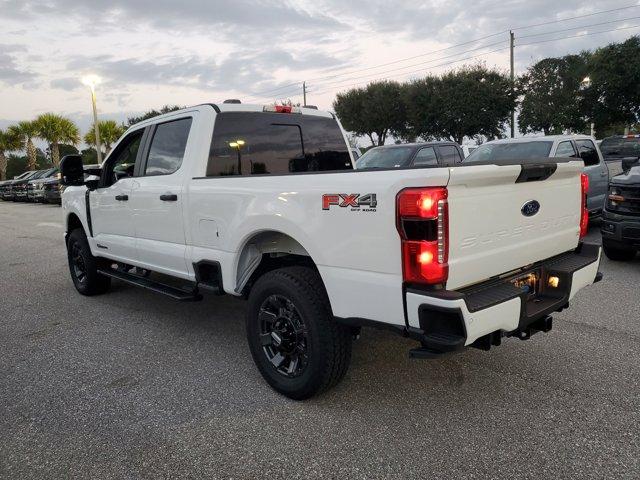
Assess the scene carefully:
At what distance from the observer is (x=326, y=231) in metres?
2.98

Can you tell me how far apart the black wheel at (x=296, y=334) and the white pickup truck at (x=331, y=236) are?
0.03 ft

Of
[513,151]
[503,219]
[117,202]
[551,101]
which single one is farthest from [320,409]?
[551,101]

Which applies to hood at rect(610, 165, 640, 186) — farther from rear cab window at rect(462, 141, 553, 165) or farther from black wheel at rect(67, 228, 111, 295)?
black wheel at rect(67, 228, 111, 295)

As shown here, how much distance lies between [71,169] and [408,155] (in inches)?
351

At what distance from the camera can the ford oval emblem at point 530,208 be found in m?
3.10

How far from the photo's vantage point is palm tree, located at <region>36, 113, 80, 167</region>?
41.0 m

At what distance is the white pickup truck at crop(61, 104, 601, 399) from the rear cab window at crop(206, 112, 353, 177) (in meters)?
0.01

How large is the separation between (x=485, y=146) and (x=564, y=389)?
23.4 ft

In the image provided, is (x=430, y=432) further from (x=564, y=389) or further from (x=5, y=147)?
(x=5, y=147)

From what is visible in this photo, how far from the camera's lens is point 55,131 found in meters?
41.0

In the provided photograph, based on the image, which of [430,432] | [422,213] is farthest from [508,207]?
[430,432]

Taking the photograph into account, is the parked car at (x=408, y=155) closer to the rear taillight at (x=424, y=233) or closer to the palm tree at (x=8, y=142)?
the rear taillight at (x=424, y=233)

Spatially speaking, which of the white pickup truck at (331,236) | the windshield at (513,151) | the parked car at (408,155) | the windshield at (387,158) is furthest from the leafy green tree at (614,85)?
the white pickup truck at (331,236)

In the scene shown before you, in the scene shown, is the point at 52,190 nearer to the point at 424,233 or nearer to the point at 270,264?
the point at 270,264
